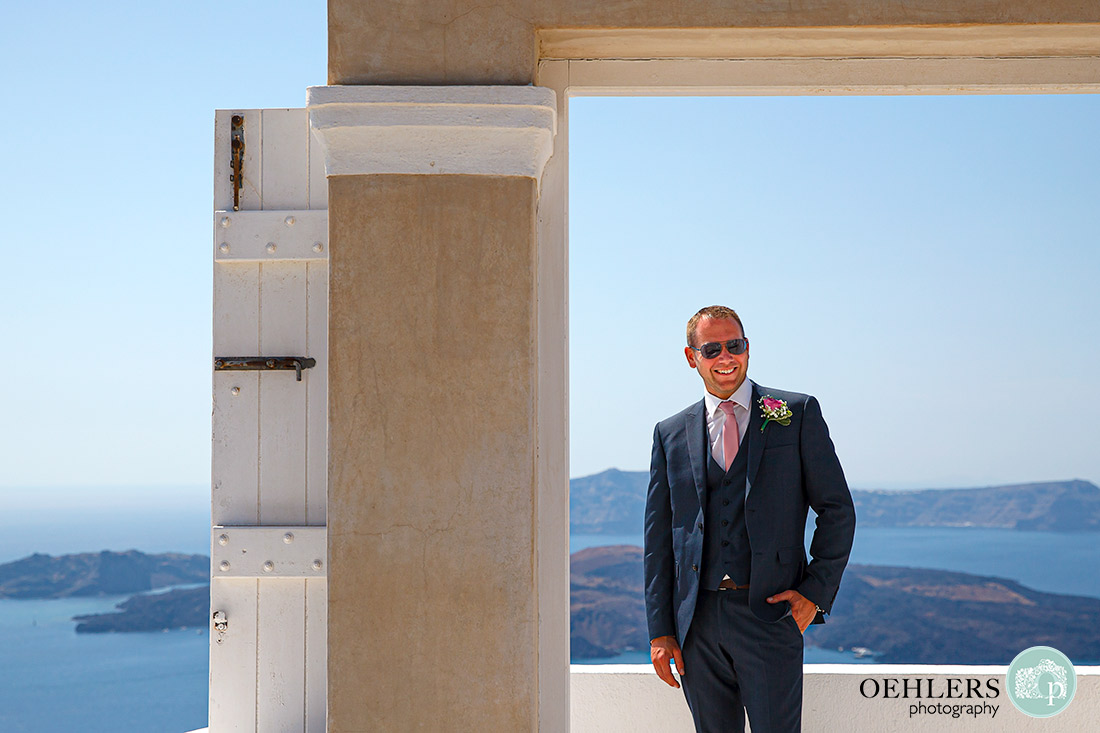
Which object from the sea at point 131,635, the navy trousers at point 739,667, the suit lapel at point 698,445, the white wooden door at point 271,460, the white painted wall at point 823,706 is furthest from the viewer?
the sea at point 131,635

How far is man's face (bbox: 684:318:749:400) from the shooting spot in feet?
7.16

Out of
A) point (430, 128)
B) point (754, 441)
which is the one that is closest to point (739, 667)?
point (754, 441)

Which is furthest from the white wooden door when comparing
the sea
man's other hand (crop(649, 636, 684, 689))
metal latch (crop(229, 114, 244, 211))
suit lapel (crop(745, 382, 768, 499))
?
the sea

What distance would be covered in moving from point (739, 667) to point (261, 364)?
4.77 feet

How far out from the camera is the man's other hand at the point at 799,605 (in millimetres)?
2051

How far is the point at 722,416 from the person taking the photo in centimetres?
220

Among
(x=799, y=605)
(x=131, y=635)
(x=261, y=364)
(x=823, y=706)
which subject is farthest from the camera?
(x=131, y=635)

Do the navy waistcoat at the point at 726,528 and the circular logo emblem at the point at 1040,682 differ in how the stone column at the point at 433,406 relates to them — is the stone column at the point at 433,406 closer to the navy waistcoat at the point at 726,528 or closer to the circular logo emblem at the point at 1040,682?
the navy waistcoat at the point at 726,528

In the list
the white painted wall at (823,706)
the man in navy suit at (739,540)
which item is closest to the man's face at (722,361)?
the man in navy suit at (739,540)

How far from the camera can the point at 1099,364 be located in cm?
327

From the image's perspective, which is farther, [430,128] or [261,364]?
[261,364]

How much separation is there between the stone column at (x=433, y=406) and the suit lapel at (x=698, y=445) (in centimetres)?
36

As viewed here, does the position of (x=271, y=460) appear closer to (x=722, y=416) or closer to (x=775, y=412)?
(x=722, y=416)

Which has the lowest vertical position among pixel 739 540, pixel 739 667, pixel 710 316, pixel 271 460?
pixel 739 667
